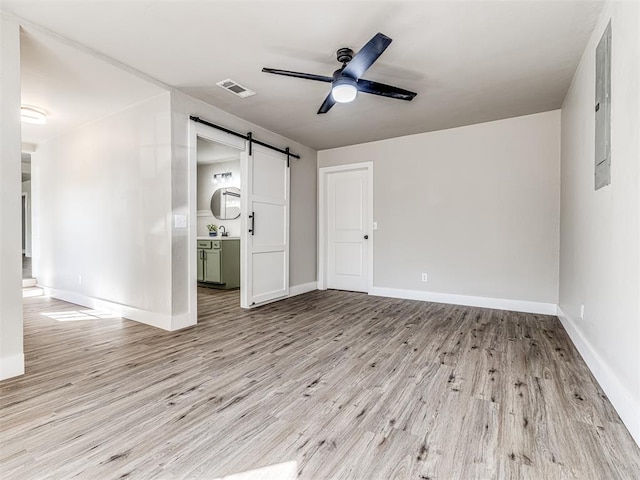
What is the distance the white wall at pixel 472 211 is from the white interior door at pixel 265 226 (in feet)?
4.67

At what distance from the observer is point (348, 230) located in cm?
538

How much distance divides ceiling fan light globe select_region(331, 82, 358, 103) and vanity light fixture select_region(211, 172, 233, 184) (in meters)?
4.47

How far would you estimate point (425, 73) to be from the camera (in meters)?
2.83


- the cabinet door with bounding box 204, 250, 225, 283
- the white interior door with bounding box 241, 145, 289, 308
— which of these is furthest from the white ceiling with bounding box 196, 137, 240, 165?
the cabinet door with bounding box 204, 250, 225, 283

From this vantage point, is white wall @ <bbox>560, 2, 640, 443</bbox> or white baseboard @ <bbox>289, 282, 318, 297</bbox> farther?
white baseboard @ <bbox>289, 282, 318, 297</bbox>

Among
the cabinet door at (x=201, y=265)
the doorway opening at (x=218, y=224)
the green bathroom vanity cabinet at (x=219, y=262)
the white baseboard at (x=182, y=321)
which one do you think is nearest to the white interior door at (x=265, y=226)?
the doorway opening at (x=218, y=224)

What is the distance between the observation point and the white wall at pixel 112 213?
328 centimetres

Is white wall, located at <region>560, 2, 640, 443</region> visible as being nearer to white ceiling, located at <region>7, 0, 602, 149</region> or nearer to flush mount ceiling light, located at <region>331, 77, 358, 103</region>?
white ceiling, located at <region>7, 0, 602, 149</region>

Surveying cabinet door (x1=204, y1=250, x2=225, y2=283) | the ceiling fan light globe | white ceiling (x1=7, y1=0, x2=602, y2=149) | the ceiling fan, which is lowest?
cabinet door (x1=204, y1=250, x2=225, y2=283)

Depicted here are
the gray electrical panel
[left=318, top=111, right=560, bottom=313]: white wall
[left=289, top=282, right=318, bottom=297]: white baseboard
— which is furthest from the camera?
[left=289, top=282, right=318, bottom=297]: white baseboard

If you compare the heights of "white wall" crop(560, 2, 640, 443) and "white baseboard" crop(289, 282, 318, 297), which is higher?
"white wall" crop(560, 2, 640, 443)

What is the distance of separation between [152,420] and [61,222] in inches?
164

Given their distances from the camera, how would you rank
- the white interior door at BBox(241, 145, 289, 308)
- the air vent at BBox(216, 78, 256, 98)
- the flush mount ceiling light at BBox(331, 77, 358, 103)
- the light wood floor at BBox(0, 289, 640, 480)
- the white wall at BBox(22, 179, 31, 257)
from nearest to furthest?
1. the light wood floor at BBox(0, 289, 640, 480)
2. the flush mount ceiling light at BBox(331, 77, 358, 103)
3. the air vent at BBox(216, 78, 256, 98)
4. the white interior door at BBox(241, 145, 289, 308)
5. the white wall at BBox(22, 179, 31, 257)

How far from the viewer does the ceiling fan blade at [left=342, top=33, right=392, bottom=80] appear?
196 centimetres
